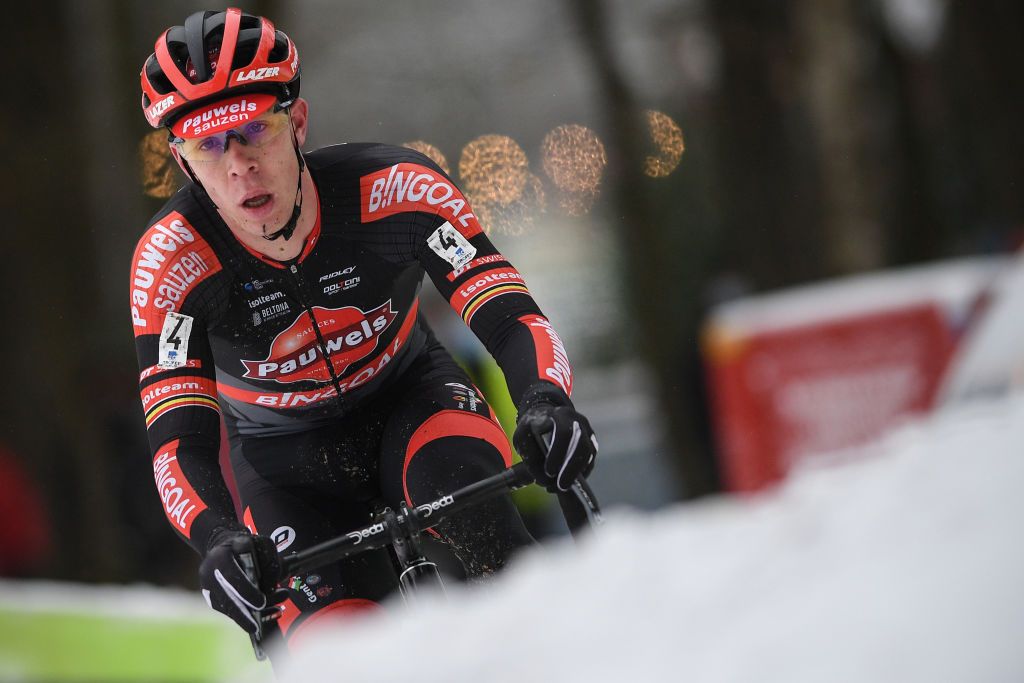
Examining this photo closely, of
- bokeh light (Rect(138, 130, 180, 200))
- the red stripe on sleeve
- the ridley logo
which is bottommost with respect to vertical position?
A: the red stripe on sleeve

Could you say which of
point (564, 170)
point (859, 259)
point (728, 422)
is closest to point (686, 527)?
point (564, 170)

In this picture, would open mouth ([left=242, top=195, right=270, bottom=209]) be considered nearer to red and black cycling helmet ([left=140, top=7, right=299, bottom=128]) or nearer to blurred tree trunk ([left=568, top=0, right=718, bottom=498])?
red and black cycling helmet ([left=140, top=7, right=299, bottom=128])

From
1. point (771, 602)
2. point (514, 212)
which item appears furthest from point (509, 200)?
point (771, 602)

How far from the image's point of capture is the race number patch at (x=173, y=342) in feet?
11.3

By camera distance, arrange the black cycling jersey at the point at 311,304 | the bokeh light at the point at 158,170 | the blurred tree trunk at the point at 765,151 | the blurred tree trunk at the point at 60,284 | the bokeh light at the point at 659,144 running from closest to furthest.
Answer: the black cycling jersey at the point at 311,304 → the bokeh light at the point at 158,170 → the bokeh light at the point at 659,144 → the blurred tree trunk at the point at 60,284 → the blurred tree trunk at the point at 765,151

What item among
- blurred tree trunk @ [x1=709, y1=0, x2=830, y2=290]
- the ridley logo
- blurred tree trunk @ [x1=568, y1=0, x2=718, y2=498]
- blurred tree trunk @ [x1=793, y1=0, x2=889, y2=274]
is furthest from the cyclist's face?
blurred tree trunk @ [x1=709, y1=0, x2=830, y2=290]

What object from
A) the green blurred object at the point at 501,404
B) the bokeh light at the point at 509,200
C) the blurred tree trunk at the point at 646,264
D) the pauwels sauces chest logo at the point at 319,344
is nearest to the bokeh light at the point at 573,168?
the bokeh light at the point at 509,200

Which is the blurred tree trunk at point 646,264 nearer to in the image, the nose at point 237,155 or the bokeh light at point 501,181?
the bokeh light at point 501,181

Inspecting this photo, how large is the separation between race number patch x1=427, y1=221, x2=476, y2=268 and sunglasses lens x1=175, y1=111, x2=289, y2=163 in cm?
51

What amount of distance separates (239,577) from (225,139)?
1101 mm

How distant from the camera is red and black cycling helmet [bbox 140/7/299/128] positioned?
10.8 feet

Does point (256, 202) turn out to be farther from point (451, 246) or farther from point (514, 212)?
point (514, 212)

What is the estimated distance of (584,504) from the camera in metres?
3.31

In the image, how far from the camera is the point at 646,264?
11.9 meters
